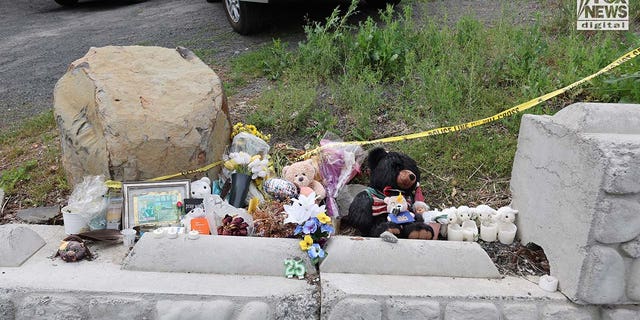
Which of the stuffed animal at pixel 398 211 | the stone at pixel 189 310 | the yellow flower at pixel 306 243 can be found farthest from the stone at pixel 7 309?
the stuffed animal at pixel 398 211

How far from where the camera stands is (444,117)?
4129 millimetres

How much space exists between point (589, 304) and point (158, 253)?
6.92ft

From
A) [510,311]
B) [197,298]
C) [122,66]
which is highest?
[122,66]

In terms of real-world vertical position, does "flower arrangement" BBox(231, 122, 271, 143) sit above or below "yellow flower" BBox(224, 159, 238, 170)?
above

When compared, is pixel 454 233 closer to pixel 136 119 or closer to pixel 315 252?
pixel 315 252

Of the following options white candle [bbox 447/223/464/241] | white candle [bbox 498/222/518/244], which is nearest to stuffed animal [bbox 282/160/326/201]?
white candle [bbox 447/223/464/241]

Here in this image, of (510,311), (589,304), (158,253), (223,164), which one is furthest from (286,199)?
(589,304)

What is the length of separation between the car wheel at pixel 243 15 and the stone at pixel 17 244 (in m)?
4.02

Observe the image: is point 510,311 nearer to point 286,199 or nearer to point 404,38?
point 286,199

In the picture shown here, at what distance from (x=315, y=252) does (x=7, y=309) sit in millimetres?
1474

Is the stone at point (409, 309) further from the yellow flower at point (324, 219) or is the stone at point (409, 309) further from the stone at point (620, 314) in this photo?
the stone at point (620, 314)

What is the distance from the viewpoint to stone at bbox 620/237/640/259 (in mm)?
2498

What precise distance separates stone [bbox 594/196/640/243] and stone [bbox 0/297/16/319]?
106 inches

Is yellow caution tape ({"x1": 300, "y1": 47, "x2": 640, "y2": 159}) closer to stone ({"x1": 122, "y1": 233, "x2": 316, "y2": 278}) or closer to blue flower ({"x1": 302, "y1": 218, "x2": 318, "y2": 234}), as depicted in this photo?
blue flower ({"x1": 302, "y1": 218, "x2": 318, "y2": 234})
